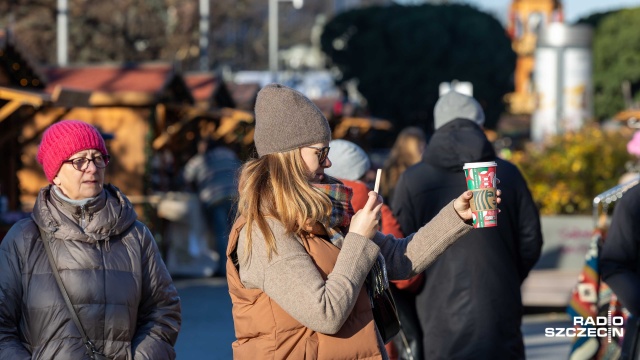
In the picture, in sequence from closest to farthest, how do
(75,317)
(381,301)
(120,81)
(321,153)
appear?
(321,153) → (381,301) → (75,317) → (120,81)

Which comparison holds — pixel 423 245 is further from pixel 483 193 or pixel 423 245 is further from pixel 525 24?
pixel 525 24

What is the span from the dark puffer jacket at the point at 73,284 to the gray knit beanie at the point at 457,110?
98.5 inches

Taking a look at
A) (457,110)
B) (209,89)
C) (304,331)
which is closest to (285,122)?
(304,331)

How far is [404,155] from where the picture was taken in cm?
1062

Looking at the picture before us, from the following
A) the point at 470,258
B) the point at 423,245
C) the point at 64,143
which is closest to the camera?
the point at 423,245

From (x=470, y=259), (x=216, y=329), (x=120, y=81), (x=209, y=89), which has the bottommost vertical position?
(x=216, y=329)

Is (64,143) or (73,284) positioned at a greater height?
(64,143)

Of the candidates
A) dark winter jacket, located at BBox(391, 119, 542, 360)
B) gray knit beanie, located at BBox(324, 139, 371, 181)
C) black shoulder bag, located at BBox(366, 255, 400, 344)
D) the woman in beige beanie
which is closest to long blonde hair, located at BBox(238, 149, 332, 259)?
the woman in beige beanie

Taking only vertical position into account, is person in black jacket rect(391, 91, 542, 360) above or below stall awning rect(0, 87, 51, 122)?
above

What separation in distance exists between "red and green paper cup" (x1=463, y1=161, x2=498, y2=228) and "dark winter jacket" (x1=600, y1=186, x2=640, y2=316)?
183cm

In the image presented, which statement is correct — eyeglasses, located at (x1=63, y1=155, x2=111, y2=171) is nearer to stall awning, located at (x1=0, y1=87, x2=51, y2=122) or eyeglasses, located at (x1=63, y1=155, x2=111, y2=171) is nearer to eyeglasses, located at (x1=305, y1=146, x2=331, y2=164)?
eyeglasses, located at (x1=305, y1=146, x2=331, y2=164)

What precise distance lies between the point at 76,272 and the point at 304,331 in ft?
3.65

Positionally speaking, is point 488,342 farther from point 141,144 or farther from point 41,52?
point 41,52

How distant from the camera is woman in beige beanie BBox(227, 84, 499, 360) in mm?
3699
